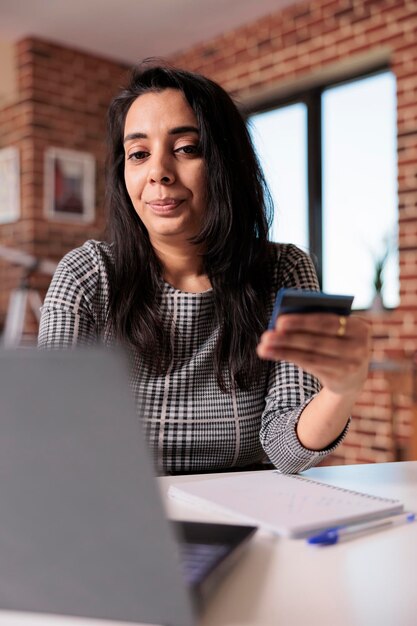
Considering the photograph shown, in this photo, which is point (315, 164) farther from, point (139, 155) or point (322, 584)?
point (322, 584)

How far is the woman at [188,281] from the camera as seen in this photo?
48.5 inches

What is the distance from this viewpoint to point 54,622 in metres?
0.49

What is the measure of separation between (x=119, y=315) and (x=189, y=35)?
11.8ft

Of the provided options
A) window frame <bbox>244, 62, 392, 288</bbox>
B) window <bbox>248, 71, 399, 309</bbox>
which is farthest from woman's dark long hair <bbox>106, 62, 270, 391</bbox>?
window frame <bbox>244, 62, 392, 288</bbox>

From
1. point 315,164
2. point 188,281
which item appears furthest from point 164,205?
point 315,164

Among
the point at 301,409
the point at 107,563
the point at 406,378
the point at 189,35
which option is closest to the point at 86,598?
the point at 107,563

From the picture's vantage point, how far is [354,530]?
0.71m

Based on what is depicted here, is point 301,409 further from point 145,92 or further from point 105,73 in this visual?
point 105,73

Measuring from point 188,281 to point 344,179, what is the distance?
2677 mm

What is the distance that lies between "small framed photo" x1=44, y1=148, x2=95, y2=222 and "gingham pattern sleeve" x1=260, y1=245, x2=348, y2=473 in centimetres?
337

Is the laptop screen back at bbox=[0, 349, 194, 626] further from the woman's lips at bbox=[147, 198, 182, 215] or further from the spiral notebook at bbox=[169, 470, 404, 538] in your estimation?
the woman's lips at bbox=[147, 198, 182, 215]

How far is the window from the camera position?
11.8 feet

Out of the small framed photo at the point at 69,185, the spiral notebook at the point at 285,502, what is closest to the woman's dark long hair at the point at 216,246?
the spiral notebook at the point at 285,502

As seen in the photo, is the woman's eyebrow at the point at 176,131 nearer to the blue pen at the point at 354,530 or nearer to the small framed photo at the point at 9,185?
the blue pen at the point at 354,530
